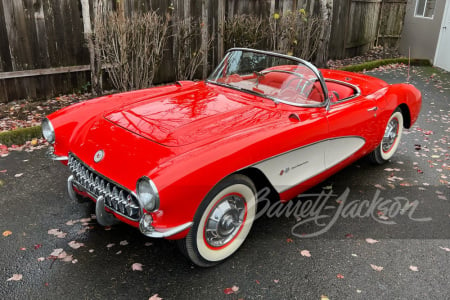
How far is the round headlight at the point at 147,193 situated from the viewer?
2.45 m

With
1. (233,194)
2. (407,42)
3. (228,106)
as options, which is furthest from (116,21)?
(407,42)

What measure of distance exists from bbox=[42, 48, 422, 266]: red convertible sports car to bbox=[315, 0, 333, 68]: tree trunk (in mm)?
5562

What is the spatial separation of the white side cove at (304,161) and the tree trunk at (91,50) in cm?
443

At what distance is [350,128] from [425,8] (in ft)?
35.7

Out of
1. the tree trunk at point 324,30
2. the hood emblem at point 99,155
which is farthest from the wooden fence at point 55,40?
the hood emblem at point 99,155

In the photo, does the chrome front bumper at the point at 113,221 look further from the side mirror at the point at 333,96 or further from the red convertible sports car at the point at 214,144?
the side mirror at the point at 333,96

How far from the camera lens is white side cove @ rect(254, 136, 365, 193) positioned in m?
3.12

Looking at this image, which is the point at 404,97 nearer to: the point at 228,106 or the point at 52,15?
the point at 228,106

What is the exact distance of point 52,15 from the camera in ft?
20.9

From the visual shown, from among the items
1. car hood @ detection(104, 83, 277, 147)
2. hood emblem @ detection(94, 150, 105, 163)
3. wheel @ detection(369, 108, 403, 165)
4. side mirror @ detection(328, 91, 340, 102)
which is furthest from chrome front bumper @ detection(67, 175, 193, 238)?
wheel @ detection(369, 108, 403, 165)

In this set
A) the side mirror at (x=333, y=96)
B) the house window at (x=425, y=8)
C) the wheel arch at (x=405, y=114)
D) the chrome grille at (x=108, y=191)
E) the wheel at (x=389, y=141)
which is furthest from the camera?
the house window at (x=425, y=8)

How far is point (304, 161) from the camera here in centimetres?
338

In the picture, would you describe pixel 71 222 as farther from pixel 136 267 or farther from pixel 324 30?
pixel 324 30

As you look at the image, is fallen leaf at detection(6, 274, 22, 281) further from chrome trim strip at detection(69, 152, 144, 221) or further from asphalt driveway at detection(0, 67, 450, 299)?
chrome trim strip at detection(69, 152, 144, 221)
